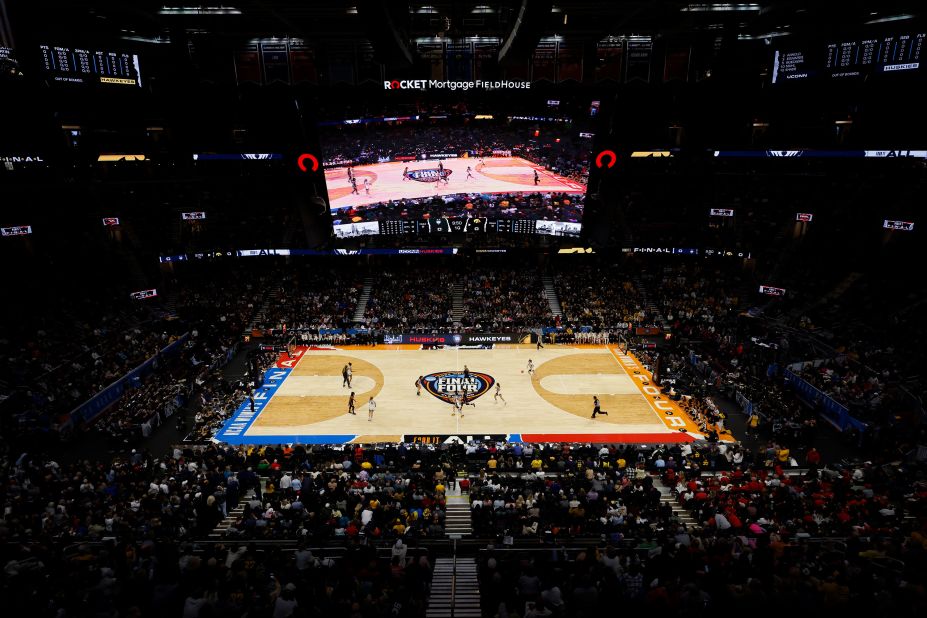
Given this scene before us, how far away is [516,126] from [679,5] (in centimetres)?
1549

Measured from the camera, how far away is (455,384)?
29953 millimetres

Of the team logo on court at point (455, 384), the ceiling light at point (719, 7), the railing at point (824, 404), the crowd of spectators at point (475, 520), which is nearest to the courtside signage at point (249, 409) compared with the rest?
the crowd of spectators at point (475, 520)

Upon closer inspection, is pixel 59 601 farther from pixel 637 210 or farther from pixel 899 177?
pixel 899 177

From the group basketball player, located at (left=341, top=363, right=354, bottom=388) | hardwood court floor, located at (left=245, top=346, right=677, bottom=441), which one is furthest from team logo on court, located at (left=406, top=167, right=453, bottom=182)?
basketball player, located at (left=341, top=363, right=354, bottom=388)

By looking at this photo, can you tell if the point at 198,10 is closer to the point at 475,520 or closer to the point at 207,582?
the point at 475,520

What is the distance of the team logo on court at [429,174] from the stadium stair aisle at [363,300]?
9.13m

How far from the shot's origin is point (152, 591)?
8.71m

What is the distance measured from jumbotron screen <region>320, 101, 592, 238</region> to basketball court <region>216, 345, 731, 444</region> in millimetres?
10157

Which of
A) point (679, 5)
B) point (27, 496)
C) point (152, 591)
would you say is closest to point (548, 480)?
point (152, 591)

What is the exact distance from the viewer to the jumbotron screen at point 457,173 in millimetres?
38875

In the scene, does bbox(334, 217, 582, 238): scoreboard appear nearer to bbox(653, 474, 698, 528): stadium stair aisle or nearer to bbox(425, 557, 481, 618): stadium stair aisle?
bbox(653, 474, 698, 528): stadium stair aisle

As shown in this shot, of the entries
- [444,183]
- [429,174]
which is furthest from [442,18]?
[444,183]

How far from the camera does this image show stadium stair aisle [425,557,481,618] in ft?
34.3

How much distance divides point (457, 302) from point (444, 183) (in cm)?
888
